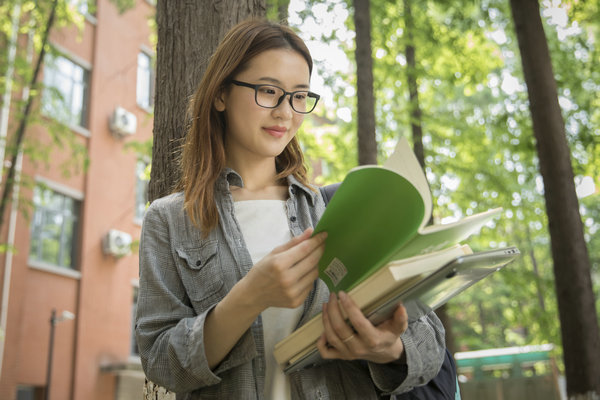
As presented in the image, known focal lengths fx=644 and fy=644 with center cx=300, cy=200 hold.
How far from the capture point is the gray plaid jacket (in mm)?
1620

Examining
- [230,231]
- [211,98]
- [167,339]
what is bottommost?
[167,339]

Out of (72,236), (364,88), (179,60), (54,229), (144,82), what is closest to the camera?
(179,60)

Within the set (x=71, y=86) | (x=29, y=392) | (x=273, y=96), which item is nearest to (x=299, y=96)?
(x=273, y=96)

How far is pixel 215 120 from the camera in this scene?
214cm

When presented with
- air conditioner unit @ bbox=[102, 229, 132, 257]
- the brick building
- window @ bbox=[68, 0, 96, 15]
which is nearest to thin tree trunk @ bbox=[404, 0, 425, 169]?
window @ bbox=[68, 0, 96, 15]

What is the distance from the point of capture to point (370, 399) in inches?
67.0

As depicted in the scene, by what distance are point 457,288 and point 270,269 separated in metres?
0.50

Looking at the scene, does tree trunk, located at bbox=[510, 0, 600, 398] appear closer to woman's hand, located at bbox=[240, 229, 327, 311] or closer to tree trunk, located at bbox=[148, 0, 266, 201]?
tree trunk, located at bbox=[148, 0, 266, 201]

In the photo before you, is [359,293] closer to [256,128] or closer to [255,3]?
[256,128]

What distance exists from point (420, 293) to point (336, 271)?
20 cm

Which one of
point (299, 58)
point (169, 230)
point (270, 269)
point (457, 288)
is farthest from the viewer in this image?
point (299, 58)

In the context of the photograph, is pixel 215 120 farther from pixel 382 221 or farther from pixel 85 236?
pixel 85 236

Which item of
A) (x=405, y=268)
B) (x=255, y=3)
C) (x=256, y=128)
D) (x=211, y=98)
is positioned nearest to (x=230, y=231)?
(x=256, y=128)

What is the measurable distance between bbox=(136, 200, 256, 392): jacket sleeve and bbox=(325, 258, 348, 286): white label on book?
30 centimetres
